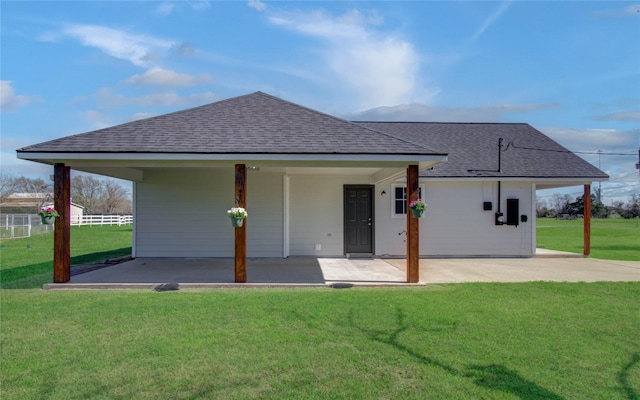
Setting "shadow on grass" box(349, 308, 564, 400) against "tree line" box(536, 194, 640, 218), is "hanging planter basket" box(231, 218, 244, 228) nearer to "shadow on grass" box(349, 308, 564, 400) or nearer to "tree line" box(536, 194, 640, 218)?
"shadow on grass" box(349, 308, 564, 400)

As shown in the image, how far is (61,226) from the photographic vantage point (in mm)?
7227

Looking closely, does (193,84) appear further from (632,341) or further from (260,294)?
(632,341)

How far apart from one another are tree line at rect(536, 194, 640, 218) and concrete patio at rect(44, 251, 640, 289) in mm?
30311

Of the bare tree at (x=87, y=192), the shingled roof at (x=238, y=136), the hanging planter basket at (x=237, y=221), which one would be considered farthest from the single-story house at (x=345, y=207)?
the bare tree at (x=87, y=192)

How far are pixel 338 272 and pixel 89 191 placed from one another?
44850 mm

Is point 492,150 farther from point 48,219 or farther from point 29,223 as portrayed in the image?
point 29,223

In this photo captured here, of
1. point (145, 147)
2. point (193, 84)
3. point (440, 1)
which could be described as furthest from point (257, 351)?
point (193, 84)

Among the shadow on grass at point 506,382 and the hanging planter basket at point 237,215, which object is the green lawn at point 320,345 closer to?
the shadow on grass at point 506,382

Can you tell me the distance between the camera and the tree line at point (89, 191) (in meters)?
37.3

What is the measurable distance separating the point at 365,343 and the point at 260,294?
108 inches

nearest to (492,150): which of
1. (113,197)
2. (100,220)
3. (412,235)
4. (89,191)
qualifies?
(412,235)

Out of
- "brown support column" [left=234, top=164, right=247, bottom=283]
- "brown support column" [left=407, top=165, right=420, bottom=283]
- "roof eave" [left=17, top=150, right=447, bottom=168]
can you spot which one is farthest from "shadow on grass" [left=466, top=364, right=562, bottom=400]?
"brown support column" [left=234, top=164, right=247, bottom=283]

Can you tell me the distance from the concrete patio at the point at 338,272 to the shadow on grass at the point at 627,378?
3.84 meters

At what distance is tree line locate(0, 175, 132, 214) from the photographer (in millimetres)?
37263
